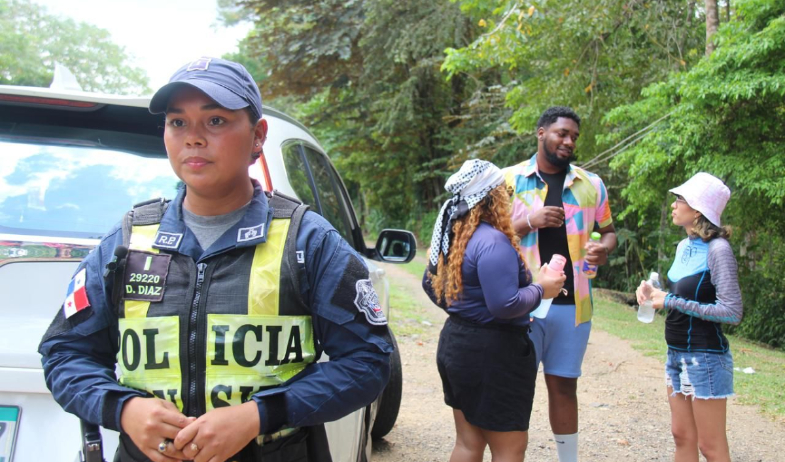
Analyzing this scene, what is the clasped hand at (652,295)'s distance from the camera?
137 inches

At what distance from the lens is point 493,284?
293 centimetres

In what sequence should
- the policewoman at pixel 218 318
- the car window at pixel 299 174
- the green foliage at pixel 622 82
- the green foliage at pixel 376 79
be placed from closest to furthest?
the policewoman at pixel 218 318 < the car window at pixel 299 174 < the green foliage at pixel 622 82 < the green foliage at pixel 376 79

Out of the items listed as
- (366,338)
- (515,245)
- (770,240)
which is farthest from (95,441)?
(770,240)

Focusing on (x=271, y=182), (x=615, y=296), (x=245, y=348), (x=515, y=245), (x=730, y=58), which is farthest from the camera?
(x=615, y=296)

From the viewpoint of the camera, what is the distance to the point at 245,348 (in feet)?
5.24

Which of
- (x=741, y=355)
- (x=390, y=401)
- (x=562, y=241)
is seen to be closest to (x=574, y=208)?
(x=562, y=241)

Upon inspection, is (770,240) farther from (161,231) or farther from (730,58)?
(161,231)

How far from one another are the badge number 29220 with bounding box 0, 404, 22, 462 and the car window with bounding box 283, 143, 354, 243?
1262 mm

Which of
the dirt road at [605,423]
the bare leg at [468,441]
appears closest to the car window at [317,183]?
the bare leg at [468,441]

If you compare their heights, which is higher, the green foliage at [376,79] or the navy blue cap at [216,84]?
the green foliage at [376,79]

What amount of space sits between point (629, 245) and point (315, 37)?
11.1m

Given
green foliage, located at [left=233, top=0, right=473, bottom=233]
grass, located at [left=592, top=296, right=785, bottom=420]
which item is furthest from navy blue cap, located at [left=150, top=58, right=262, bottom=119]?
green foliage, located at [left=233, top=0, right=473, bottom=233]

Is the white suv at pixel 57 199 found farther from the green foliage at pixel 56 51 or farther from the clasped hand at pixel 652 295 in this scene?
the green foliage at pixel 56 51

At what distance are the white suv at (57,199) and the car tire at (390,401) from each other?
4.07 ft
